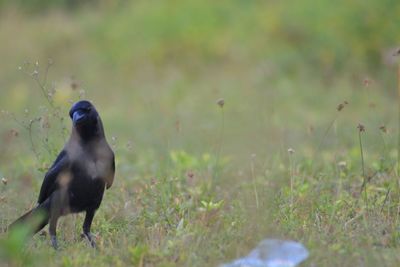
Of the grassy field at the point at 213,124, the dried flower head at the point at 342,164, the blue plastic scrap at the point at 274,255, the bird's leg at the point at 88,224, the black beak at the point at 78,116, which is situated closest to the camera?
the blue plastic scrap at the point at 274,255

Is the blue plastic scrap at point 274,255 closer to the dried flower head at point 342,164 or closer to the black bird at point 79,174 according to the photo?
the black bird at point 79,174

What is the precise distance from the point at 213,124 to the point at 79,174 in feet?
16.3

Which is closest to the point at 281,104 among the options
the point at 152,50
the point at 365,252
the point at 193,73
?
the point at 193,73

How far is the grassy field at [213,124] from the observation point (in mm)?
5207

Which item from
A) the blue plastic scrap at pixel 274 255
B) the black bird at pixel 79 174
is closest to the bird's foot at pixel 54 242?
the black bird at pixel 79 174

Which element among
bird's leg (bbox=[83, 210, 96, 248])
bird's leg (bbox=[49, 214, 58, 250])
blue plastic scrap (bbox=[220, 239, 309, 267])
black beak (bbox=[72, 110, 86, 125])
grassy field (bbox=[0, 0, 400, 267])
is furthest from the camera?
bird's leg (bbox=[83, 210, 96, 248])

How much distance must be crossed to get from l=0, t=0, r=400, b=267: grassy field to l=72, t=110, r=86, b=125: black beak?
2.23 ft

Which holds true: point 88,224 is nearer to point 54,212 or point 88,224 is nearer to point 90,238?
point 90,238

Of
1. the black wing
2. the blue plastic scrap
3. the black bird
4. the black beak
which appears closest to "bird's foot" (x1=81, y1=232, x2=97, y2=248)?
the black bird

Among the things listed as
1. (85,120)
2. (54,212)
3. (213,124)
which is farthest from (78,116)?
(213,124)

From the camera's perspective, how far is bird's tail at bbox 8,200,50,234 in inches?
214

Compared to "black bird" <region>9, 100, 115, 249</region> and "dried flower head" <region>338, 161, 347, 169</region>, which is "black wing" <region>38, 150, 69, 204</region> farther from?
"dried flower head" <region>338, 161, 347, 169</region>

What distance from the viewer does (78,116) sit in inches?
210

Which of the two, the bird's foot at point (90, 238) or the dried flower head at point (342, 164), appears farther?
the dried flower head at point (342, 164)
